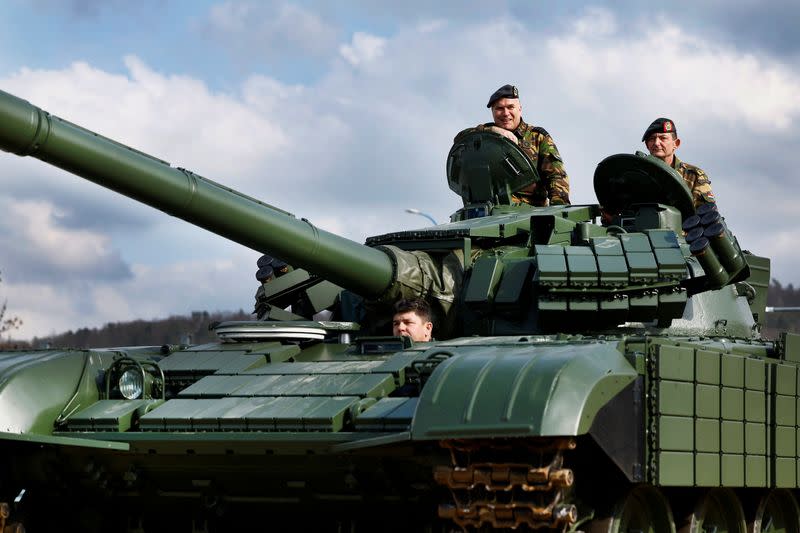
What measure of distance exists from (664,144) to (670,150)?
4.5 inches

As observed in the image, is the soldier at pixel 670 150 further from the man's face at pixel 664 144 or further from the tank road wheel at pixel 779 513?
the tank road wheel at pixel 779 513

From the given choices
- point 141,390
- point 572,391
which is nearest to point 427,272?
point 141,390

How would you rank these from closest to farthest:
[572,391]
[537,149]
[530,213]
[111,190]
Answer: [572,391], [111,190], [530,213], [537,149]

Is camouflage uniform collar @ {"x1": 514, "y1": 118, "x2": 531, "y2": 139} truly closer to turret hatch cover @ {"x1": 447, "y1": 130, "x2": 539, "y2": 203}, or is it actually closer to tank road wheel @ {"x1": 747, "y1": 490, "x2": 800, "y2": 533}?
turret hatch cover @ {"x1": 447, "y1": 130, "x2": 539, "y2": 203}

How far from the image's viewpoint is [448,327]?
14297mm

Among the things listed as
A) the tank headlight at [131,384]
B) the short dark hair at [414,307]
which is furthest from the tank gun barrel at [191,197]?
the tank headlight at [131,384]

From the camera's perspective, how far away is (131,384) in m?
13.3

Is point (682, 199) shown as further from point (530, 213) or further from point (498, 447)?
point (498, 447)

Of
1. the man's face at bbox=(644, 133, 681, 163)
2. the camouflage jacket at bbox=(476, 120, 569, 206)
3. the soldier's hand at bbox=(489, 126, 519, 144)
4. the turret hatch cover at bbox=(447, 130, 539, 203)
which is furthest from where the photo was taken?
the man's face at bbox=(644, 133, 681, 163)

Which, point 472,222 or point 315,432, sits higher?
point 472,222

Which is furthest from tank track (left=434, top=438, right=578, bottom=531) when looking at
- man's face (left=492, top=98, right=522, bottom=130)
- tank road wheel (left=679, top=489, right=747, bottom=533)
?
man's face (left=492, top=98, right=522, bottom=130)

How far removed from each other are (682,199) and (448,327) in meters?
2.98

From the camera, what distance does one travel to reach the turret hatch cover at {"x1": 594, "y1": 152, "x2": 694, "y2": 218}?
15125 mm

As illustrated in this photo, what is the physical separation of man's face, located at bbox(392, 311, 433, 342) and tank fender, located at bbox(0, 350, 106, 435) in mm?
2838
